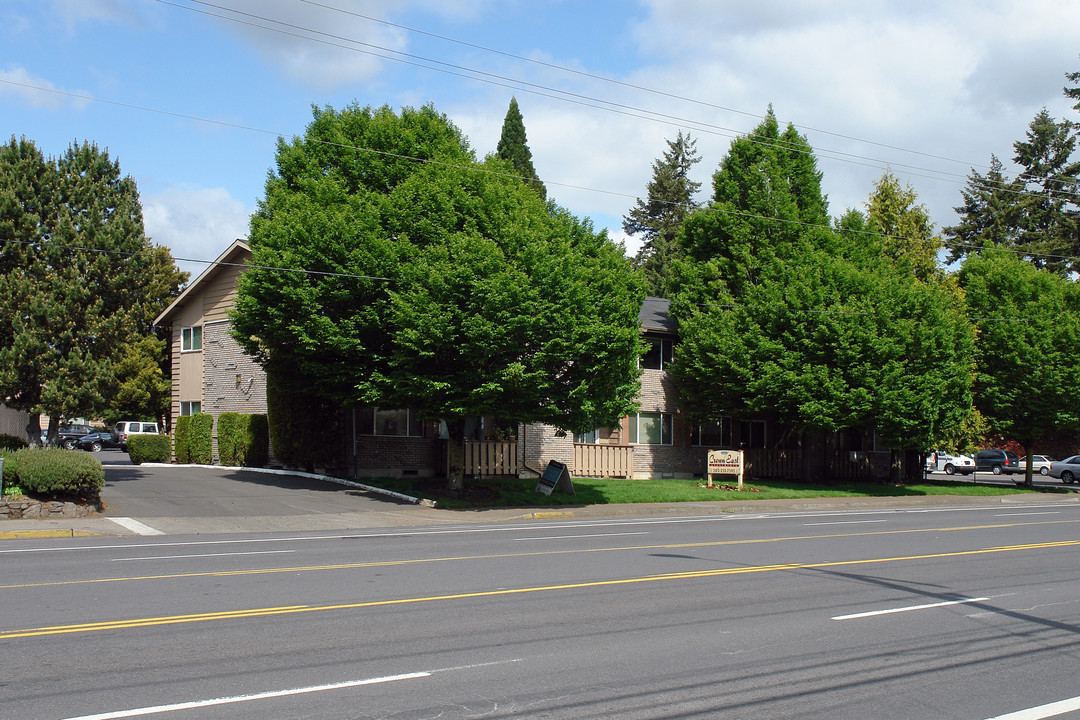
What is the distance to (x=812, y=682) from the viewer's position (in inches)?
268

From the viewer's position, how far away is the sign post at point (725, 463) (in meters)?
32.4

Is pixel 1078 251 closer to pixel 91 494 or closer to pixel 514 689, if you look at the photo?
pixel 91 494

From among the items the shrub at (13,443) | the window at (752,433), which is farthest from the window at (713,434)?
the shrub at (13,443)

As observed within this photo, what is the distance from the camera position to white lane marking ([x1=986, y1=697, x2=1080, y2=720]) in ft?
19.8

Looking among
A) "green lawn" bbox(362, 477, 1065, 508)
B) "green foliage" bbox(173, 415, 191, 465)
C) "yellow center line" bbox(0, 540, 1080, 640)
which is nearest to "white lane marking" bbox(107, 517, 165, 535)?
"green lawn" bbox(362, 477, 1065, 508)

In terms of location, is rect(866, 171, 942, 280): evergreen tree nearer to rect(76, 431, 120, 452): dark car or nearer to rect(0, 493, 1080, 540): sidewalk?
rect(0, 493, 1080, 540): sidewalk

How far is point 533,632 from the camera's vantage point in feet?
27.3

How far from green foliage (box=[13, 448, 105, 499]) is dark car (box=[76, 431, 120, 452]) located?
33.6m

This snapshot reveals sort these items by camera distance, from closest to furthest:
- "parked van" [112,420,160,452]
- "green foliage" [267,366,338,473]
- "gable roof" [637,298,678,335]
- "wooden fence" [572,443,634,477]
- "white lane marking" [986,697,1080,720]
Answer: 1. "white lane marking" [986,697,1080,720]
2. "green foliage" [267,366,338,473]
3. "wooden fence" [572,443,634,477]
4. "gable roof" [637,298,678,335]
5. "parked van" [112,420,160,452]

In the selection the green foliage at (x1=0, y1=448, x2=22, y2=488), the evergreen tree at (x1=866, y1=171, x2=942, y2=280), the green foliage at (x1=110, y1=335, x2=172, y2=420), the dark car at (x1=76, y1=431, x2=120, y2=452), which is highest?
the evergreen tree at (x1=866, y1=171, x2=942, y2=280)

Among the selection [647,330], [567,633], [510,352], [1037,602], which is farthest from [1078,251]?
[567,633]

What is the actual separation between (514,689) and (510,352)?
1638 cm

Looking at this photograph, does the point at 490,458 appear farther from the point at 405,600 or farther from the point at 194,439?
the point at 405,600

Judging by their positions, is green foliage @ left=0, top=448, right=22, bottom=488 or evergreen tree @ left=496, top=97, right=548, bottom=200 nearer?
green foliage @ left=0, top=448, right=22, bottom=488
